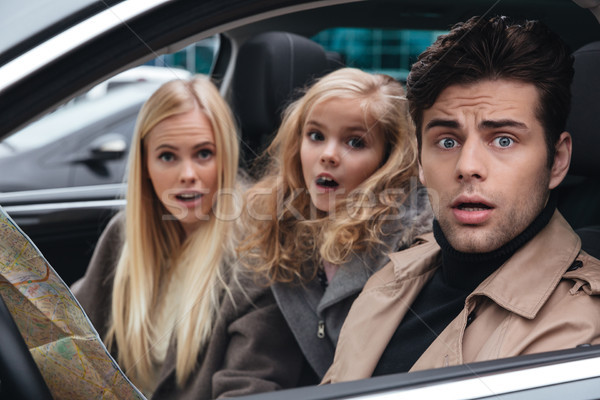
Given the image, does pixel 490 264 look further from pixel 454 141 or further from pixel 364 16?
pixel 364 16

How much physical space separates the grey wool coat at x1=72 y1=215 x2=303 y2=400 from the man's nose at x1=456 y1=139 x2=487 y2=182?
3.00 ft

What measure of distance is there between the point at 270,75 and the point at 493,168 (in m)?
1.44

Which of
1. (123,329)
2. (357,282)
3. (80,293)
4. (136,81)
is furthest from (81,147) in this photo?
(357,282)

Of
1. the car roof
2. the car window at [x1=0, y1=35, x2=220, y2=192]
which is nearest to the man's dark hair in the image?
the car roof

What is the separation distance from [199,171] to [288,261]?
1.49 ft

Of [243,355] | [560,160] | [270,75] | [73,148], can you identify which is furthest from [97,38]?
[73,148]

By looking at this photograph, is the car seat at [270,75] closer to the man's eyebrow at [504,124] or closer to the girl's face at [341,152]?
the girl's face at [341,152]

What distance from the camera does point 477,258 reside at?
4.94 feet

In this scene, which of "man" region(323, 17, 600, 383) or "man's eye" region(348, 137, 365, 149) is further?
"man's eye" region(348, 137, 365, 149)

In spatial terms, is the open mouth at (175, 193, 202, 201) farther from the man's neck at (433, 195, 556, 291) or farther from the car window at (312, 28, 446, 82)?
the man's neck at (433, 195, 556, 291)

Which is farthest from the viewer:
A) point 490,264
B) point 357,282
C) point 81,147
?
point 81,147

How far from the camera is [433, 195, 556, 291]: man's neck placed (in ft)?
4.80

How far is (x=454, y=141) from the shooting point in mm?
1543

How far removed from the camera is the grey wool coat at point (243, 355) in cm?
201
